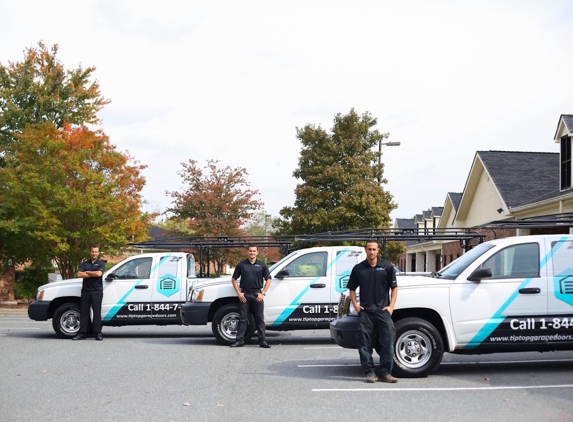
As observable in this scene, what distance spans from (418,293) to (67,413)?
15.2ft

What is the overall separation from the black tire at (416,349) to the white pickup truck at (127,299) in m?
7.05

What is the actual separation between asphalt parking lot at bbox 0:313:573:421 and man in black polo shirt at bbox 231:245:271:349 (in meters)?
0.49

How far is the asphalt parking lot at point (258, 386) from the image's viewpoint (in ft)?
24.2

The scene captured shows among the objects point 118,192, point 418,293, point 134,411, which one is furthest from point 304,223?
point 134,411

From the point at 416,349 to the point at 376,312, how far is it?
0.85 metres

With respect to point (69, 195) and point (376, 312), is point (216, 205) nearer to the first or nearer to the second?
point (69, 195)

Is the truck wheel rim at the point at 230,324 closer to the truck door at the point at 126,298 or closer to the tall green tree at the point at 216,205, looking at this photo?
the truck door at the point at 126,298

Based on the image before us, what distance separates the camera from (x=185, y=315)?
14.0 meters

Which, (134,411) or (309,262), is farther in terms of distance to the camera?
(309,262)

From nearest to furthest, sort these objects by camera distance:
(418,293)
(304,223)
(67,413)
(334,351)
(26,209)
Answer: (67,413), (418,293), (334,351), (26,209), (304,223)

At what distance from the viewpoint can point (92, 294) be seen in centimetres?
1478

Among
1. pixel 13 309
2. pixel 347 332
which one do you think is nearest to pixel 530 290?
pixel 347 332

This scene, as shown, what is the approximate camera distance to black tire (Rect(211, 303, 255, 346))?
45.4ft

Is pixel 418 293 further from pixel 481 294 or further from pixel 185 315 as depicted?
pixel 185 315
